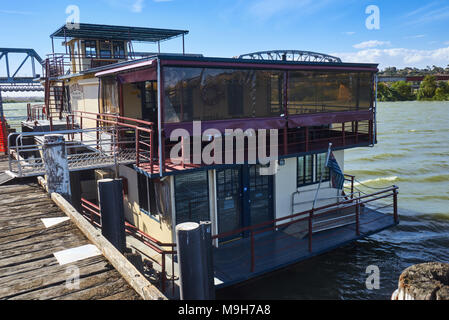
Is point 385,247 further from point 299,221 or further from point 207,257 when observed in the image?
point 207,257

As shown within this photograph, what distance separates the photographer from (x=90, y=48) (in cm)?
2055

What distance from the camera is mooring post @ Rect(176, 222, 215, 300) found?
6598 mm

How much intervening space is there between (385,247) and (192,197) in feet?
28.5

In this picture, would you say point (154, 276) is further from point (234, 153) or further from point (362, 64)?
point (362, 64)

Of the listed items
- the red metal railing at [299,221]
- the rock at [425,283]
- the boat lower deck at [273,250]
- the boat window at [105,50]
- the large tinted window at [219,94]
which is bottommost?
the boat lower deck at [273,250]

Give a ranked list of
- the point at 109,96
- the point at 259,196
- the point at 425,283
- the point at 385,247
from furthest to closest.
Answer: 1. the point at 385,247
2. the point at 109,96
3. the point at 259,196
4. the point at 425,283

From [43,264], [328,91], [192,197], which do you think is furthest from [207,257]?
[328,91]

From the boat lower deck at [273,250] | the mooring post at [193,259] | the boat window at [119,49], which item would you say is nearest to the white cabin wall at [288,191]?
the boat lower deck at [273,250]

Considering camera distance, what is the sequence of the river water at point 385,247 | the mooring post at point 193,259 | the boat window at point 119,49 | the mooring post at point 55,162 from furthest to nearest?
the boat window at point 119,49, the river water at point 385,247, the mooring post at point 55,162, the mooring post at point 193,259

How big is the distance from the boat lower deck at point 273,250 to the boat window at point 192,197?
46.4 inches

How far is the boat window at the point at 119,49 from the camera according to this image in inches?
834

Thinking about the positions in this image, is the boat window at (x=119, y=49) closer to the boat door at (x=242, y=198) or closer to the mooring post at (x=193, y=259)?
the boat door at (x=242, y=198)

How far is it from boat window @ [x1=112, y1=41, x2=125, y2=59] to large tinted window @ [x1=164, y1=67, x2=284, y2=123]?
42.7 feet

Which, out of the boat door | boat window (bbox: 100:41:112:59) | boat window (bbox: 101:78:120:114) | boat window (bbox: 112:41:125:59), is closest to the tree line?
boat window (bbox: 112:41:125:59)
